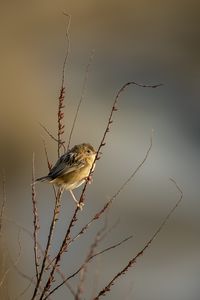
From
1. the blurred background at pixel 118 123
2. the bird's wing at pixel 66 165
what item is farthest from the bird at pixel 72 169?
the blurred background at pixel 118 123

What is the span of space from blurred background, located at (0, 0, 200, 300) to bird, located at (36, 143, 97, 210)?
61.7 inches

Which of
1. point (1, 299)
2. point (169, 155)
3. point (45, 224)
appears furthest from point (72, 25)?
point (1, 299)

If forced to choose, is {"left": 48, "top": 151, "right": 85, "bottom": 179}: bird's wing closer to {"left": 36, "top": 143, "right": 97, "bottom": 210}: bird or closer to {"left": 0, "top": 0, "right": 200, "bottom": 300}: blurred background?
{"left": 36, "top": 143, "right": 97, "bottom": 210}: bird

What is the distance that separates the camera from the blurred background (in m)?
9.08

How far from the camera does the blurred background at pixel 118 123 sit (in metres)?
9.08

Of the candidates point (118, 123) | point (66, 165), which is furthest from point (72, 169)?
point (118, 123)

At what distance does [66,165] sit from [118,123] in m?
7.47

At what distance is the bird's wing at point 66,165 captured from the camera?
502cm

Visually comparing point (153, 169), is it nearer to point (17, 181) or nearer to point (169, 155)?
point (169, 155)

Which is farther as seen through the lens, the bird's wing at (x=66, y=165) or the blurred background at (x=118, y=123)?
the blurred background at (x=118, y=123)

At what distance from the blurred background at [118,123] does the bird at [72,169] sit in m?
1.57

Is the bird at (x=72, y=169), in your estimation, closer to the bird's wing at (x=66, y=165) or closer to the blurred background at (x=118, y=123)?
the bird's wing at (x=66, y=165)

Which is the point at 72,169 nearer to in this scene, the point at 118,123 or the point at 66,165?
the point at 66,165

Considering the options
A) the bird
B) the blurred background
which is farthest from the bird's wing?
the blurred background
